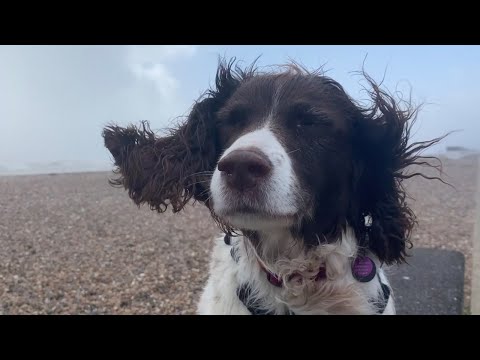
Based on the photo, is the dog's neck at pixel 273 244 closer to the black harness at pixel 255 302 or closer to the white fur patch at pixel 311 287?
the white fur patch at pixel 311 287

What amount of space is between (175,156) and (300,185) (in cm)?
90

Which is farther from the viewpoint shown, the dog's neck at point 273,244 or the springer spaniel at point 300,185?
the dog's neck at point 273,244

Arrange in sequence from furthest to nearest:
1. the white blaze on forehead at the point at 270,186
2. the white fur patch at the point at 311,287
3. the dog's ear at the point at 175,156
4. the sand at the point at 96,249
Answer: the sand at the point at 96,249 → the dog's ear at the point at 175,156 → the white fur patch at the point at 311,287 → the white blaze on forehead at the point at 270,186

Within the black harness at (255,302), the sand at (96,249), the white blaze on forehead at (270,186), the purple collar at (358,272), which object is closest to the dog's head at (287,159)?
the white blaze on forehead at (270,186)

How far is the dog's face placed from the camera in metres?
2.03

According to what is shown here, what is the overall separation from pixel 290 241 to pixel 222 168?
0.75 m

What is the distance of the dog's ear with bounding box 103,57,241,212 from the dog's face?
0.09 m

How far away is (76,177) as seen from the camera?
5.97 meters

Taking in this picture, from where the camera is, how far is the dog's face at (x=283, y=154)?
2033mm

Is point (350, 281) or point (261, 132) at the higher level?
point (261, 132)

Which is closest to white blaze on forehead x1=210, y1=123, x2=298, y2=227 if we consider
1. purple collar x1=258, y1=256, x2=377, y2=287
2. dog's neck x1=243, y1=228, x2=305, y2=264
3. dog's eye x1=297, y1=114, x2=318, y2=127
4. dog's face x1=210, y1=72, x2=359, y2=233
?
dog's face x1=210, y1=72, x2=359, y2=233
